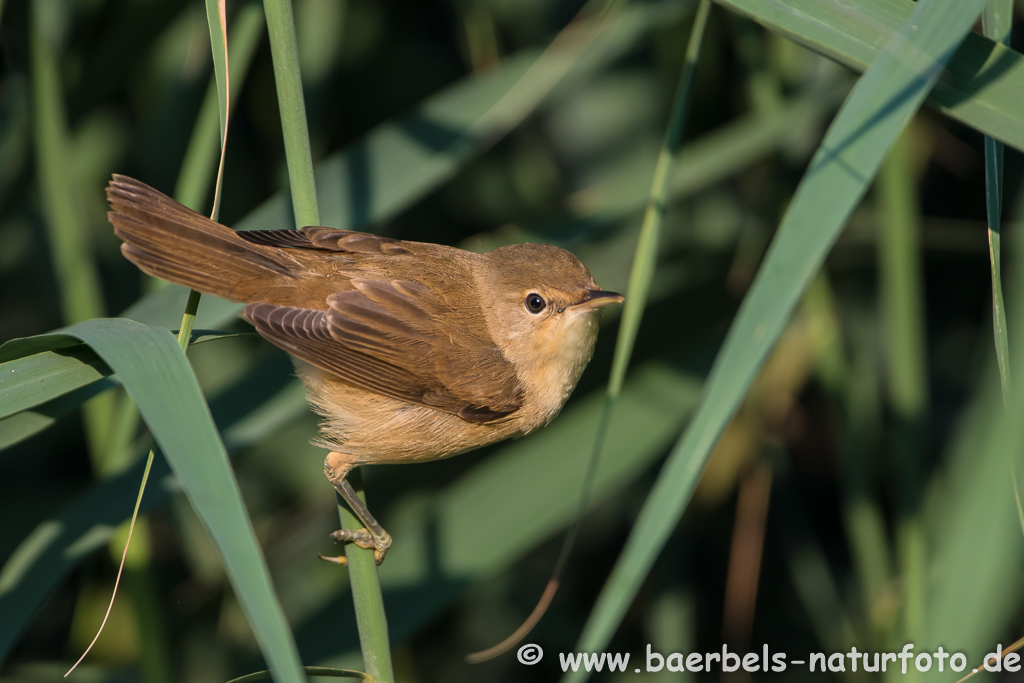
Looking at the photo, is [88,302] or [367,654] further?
[88,302]

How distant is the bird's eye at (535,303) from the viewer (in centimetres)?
215

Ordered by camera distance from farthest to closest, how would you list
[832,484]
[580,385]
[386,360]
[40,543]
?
[832,484], [580,385], [386,360], [40,543]

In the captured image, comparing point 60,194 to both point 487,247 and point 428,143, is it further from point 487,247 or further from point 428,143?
point 487,247

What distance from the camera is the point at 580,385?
277 cm

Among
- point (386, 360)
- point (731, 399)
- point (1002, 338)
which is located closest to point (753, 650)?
point (386, 360)

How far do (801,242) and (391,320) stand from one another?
111 cm

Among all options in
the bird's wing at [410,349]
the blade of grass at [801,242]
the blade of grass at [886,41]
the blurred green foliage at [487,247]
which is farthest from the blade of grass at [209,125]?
the blade of grass at [801,242]

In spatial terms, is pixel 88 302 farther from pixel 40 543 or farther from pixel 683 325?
pixel 683 325

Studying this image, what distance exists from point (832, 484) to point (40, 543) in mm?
2889

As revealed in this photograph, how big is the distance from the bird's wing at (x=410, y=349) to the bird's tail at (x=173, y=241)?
13cm

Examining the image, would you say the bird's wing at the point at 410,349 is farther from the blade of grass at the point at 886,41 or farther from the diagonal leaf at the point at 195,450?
the blade of grass at the point at 886,41

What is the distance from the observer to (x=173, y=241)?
182 centimetres

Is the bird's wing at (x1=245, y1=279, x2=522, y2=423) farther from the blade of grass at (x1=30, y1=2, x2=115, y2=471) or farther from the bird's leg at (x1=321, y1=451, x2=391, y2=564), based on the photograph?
the blade of grass at (x1=30, y1=2, x2=115, y2=471)

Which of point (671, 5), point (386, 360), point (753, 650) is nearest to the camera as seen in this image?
point (386, 360)
